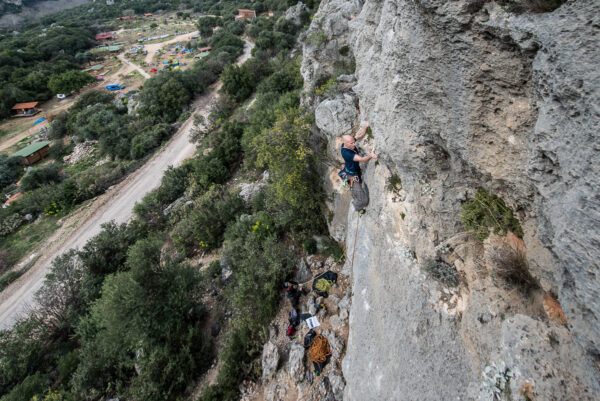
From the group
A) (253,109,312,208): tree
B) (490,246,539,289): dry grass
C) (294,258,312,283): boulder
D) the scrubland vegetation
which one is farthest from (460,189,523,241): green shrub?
(294,258,312,283): boulder

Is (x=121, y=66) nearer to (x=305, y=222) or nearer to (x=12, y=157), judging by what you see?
(x=12, y=157)

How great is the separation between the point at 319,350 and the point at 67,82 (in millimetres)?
63596

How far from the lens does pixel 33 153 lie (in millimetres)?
34438

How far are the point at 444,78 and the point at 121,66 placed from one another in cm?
7341

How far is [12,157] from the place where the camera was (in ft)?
109

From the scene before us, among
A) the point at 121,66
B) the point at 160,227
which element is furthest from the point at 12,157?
the point at 121,66

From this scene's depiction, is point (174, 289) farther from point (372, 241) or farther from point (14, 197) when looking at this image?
point (14, 197)

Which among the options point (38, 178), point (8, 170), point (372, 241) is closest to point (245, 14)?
point (8, 170)

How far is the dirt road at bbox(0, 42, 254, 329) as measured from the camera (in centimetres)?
1736

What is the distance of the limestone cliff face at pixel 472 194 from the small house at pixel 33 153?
4370cm

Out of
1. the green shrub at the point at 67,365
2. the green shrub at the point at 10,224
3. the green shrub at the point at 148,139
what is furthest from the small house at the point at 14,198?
the green shrub at the point at 67,365

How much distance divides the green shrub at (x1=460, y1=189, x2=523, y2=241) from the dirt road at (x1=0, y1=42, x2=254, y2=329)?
74.4 ft

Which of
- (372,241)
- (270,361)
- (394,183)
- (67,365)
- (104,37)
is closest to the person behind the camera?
(394,183)

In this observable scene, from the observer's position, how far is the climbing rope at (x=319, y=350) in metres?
9.00
